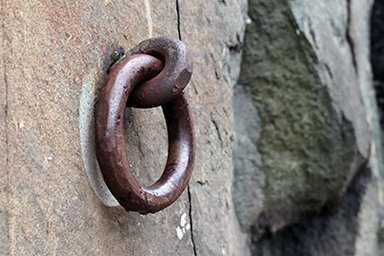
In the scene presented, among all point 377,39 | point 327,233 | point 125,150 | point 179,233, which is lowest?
point 377,39

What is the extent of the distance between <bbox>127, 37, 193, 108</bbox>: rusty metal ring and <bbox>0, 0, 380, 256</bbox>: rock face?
0.17ft

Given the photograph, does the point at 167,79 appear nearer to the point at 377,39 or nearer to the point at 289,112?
the point at 289,112

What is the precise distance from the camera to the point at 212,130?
79 centimetres

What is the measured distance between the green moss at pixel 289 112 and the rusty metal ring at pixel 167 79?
0.61 meters

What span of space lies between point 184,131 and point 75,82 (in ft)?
0.46

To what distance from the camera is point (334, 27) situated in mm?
1248

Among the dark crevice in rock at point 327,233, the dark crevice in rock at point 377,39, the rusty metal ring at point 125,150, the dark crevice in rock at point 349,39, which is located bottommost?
the dark crevice in rock at point 377,39

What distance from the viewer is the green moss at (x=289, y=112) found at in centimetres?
108

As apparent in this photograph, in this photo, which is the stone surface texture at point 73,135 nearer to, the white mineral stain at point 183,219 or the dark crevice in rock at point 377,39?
the white mineral stain at point 183,219

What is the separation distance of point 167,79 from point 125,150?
9 cm

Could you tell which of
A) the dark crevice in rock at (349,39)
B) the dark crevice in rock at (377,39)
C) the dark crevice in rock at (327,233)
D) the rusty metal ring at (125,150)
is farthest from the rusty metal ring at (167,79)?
the dark crevice in rock at (377,39)

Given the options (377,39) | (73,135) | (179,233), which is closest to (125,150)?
(73,135)

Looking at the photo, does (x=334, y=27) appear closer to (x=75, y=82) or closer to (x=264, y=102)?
(x=264, y=102)

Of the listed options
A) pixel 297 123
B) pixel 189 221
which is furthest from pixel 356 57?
pixel 189 221
